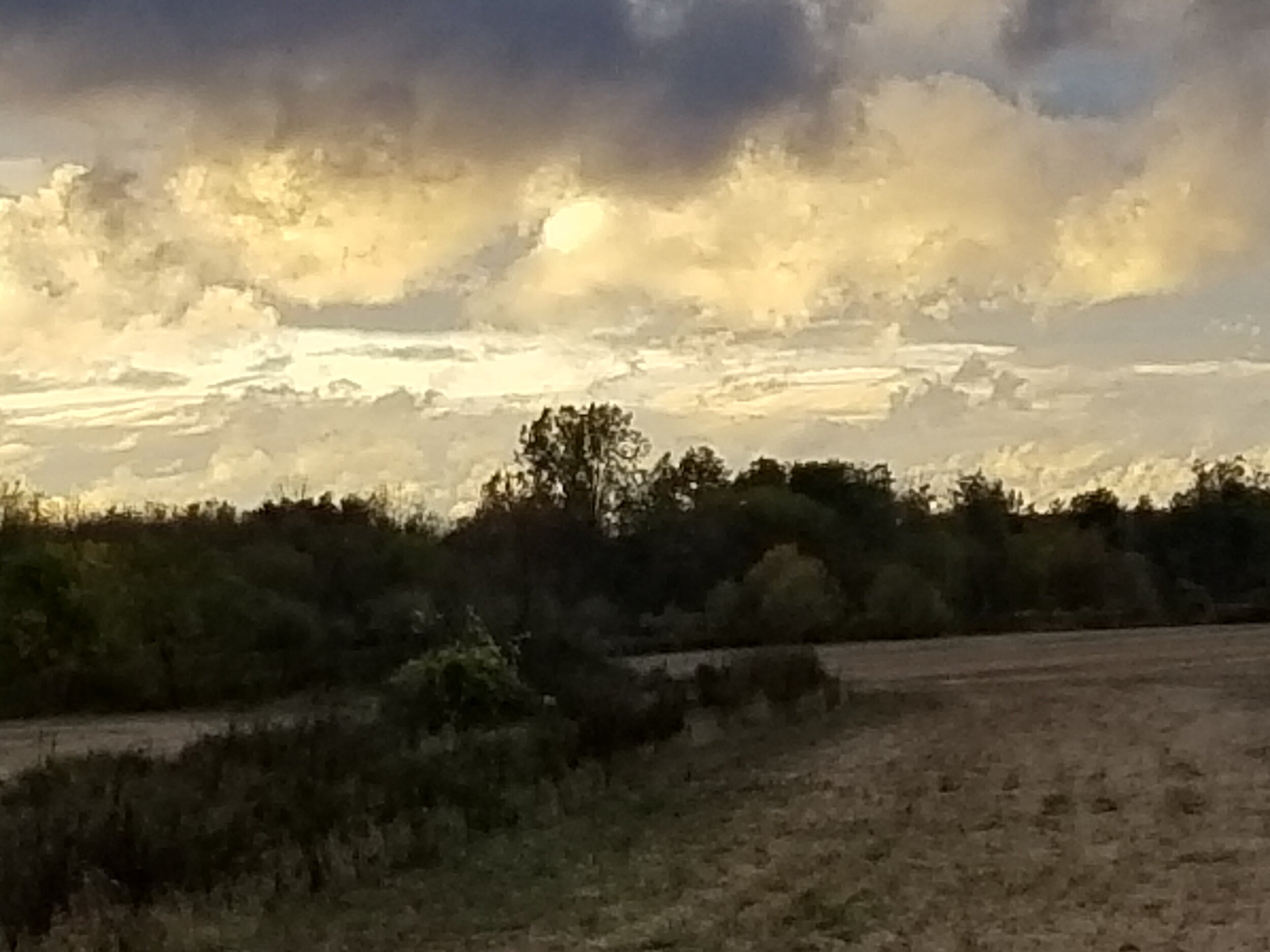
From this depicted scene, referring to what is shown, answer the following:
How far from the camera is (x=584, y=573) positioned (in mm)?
94188

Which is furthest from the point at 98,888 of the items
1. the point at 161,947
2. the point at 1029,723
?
A: the point at 1029,723

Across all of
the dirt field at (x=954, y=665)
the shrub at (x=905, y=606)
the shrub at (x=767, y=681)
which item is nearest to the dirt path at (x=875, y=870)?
the shrub at (x=767, y=681)

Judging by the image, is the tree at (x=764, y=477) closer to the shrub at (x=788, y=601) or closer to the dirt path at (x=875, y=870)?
the shrub at (x=788, y=601)

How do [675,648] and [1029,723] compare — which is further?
[675,648]

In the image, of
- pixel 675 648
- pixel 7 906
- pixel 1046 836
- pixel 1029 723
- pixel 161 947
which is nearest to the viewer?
pixel 161 947

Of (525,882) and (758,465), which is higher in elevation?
(758,465)

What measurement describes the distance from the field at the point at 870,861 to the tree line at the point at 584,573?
14694 mm

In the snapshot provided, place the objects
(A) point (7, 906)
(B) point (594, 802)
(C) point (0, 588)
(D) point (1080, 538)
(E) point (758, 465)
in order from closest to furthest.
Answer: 1. (A) point (7, 906)
2. (B) point (594, 802)
3. (C) point (0, 588)
4. (D) point (1080, 538)
5. (E) point (758, 465)

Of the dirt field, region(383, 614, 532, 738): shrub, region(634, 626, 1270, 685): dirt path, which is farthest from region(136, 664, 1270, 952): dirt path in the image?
region(634, 626, 1270, 685): dirt path

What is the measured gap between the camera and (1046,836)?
838 inches

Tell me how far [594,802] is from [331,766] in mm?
3198

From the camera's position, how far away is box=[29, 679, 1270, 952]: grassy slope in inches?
626

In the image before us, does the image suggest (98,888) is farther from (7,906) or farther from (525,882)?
A: (525,882)

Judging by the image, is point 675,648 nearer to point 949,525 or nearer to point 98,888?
point 949,525
